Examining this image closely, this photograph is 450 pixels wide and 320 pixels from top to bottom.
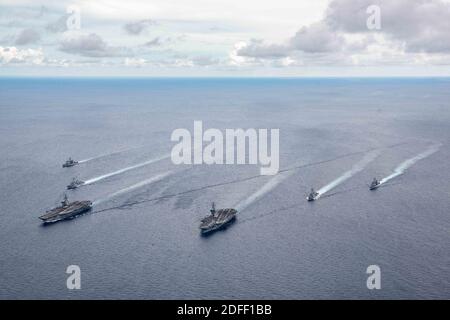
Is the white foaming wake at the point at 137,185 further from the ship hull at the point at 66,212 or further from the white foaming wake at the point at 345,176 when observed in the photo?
the white foaming wake at the point at 345,176

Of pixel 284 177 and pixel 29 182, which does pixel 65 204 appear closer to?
pixel 29 182

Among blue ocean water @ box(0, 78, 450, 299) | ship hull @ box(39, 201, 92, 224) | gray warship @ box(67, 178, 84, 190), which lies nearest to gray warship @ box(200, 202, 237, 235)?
blue ocean water @ box(0, 78, 450, 299)

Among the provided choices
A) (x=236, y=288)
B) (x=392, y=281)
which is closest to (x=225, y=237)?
→ (x=236, y=288)

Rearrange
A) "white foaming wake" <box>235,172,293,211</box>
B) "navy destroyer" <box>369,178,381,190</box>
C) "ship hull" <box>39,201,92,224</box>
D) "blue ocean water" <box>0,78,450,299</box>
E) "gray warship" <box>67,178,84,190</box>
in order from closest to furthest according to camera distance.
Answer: "blue ocean water" <box>0,78,450,299</box> < "ship hull" <box>39,201,92,224</box> < "white foaming wake" <box>235,172,293,211</box> < "navy destroyer" <box>369,178,381,190</box> < "gray warship" <box>67,178,84,190</box>

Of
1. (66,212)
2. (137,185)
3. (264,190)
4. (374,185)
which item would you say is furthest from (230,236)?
(374,185)

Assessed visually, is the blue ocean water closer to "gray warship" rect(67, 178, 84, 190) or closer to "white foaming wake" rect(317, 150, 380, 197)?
"white foaming wake" rect(317, 150, 380, 197)

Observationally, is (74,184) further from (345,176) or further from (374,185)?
(374,185)
